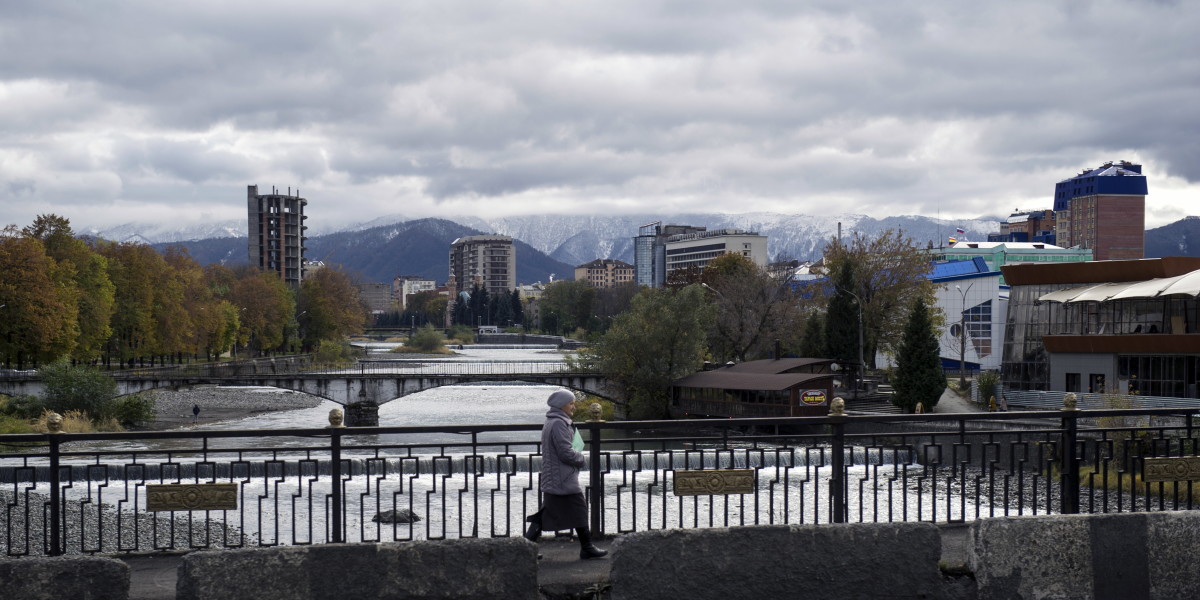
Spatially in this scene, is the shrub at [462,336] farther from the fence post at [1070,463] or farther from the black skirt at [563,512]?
the black skirt at [563,512]

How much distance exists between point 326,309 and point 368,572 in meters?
112

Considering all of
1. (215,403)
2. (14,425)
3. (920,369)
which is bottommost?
(215,403)

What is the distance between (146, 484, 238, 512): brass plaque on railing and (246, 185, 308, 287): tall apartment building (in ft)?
545

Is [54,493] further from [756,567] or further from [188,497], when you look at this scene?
[756,567]

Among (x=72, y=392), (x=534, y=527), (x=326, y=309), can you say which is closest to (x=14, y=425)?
(x=72, y=392)

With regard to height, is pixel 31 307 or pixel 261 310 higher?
pixel 31 307

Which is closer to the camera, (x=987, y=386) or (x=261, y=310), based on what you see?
(x=987, y=386)

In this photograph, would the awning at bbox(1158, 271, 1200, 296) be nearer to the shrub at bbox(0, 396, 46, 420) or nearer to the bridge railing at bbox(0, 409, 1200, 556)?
the bridge railing at bbox(0, 409, 1200, 556)

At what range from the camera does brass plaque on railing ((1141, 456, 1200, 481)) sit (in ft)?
30.0

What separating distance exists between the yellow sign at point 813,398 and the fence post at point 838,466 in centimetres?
4359

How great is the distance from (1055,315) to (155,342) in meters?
58.8

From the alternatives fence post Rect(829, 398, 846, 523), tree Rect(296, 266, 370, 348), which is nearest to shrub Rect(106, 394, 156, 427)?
fence post Rect(829, 398, 846, 523)

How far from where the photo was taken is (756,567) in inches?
275

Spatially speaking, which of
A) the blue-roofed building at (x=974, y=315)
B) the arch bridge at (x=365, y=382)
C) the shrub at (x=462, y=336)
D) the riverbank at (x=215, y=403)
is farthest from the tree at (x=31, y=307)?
the shrub at (x=462, y=336)
